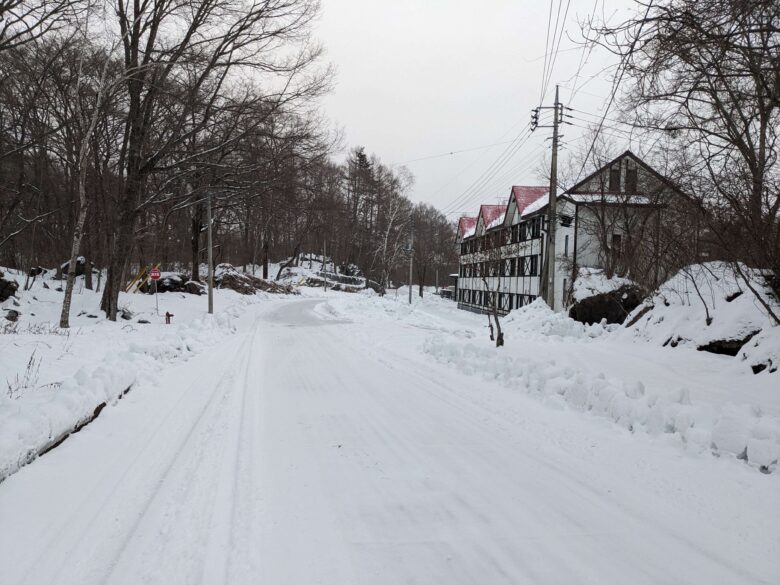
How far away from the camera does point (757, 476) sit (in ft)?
14.8

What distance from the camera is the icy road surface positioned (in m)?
3.09

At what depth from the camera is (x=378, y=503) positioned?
157 inches

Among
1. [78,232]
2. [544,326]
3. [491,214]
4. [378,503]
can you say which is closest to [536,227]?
[491,214]

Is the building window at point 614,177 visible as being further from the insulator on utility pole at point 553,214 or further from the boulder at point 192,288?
the boulder at point 192,288

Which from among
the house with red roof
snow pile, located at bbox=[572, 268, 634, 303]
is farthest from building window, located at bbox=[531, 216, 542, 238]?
snow pile, located at bbox=[572, 268, 634, 303]

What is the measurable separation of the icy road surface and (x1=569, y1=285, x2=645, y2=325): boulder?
1325 cm

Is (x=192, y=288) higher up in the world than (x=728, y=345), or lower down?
higher up

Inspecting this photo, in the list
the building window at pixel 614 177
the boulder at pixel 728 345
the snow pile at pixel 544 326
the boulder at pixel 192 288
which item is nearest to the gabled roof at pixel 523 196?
the building window at pixel 614 177

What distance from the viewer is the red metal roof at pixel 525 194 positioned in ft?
126

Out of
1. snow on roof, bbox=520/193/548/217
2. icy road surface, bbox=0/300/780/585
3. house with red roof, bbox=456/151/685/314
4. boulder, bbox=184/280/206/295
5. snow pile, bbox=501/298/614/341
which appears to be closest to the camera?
icy road surface, bbox=0/300/780/585

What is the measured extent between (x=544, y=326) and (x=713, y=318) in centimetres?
861

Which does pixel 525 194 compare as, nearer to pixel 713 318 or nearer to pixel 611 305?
pixel 611 305

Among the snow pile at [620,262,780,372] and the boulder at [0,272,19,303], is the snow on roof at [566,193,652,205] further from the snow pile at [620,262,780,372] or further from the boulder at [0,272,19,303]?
the boulder at [0,272,19,303]

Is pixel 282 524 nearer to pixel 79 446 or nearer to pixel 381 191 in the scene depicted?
pixel 79 446
